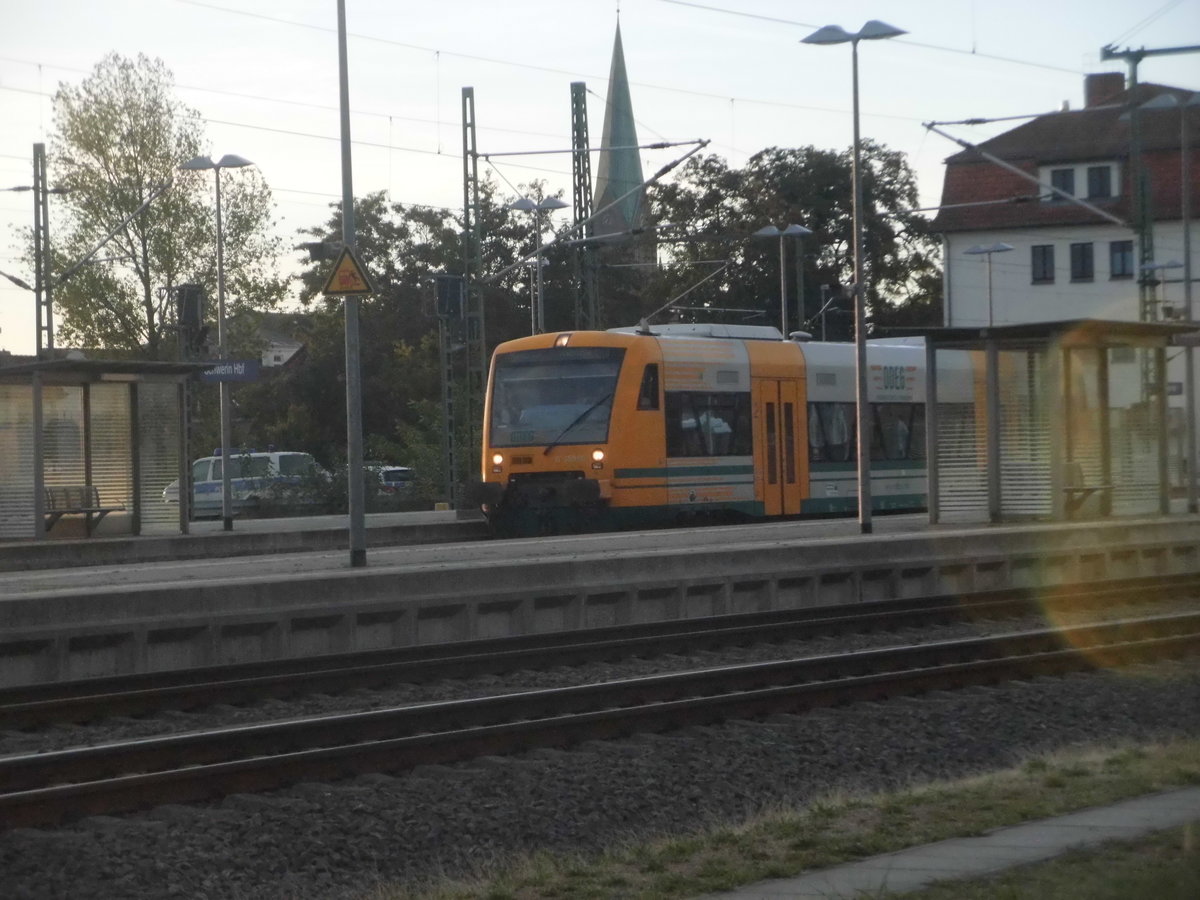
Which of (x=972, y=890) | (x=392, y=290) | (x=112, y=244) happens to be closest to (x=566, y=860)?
(x=972, y=890)

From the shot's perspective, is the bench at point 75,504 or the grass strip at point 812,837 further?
the bench at point 75,504

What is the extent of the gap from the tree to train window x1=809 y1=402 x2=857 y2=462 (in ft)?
83.6

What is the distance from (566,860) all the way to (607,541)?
606 inches

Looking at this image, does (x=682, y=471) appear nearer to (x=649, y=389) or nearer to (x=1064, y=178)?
(x=649, y=389)

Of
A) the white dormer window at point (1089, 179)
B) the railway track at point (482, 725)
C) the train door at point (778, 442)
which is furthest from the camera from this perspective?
the white dormer window at point (1089, 179)

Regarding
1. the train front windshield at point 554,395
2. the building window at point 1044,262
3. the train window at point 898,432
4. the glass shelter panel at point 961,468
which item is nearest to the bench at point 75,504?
the train front windshield at point 554,395

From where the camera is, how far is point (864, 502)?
2506cm

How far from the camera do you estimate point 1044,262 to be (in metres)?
67.1

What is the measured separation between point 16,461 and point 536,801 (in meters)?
18.5

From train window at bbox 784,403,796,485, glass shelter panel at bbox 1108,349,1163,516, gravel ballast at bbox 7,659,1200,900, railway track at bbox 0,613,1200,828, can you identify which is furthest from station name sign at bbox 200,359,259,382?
gravel ballast at bbox 7,659,1200,900

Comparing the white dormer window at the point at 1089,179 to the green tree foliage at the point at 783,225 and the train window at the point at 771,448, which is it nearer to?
the green tree foliage at the point at 783,225

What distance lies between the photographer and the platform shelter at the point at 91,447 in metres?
25.2

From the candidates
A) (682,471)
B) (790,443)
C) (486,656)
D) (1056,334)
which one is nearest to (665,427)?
(682,471)

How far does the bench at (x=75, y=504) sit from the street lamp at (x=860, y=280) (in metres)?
11.4
